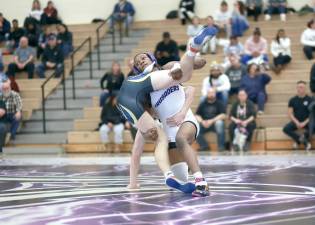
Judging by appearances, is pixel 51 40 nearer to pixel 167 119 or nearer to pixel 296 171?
pixel 296 171

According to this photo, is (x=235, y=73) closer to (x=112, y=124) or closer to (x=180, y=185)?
(x=112, y=124)

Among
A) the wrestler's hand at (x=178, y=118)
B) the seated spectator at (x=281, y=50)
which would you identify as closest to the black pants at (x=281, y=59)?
the seated spectator at (x=281, y=50)

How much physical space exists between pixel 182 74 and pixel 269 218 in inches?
84.9

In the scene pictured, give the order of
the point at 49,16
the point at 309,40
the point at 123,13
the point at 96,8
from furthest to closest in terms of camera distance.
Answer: the point at 96,8 → the point at 49,16 → the point at 123,13 → the point at 309,40

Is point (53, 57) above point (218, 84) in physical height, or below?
above

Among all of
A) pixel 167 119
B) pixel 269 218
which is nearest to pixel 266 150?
pixel 167 119

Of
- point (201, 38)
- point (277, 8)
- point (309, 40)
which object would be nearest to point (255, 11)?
point (277, 8)

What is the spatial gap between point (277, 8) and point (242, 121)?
6.27 meters

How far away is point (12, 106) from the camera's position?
58.2 ft

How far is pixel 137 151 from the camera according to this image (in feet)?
28.5

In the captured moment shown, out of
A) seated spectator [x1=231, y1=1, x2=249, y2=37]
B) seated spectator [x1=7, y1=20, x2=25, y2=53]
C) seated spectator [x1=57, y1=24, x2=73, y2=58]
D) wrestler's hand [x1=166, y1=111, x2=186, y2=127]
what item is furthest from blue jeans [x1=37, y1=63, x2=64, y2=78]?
wrestler's hand [x1=166, y1=111, x2=186, y2=127]

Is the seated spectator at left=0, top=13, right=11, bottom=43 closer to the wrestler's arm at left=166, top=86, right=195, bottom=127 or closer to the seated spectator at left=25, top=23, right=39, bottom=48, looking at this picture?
the seated spectator at left=25, top=23, right=39, bottom=48

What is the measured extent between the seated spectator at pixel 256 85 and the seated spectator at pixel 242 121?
69 cm

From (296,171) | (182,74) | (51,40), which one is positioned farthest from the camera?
(51,40)
